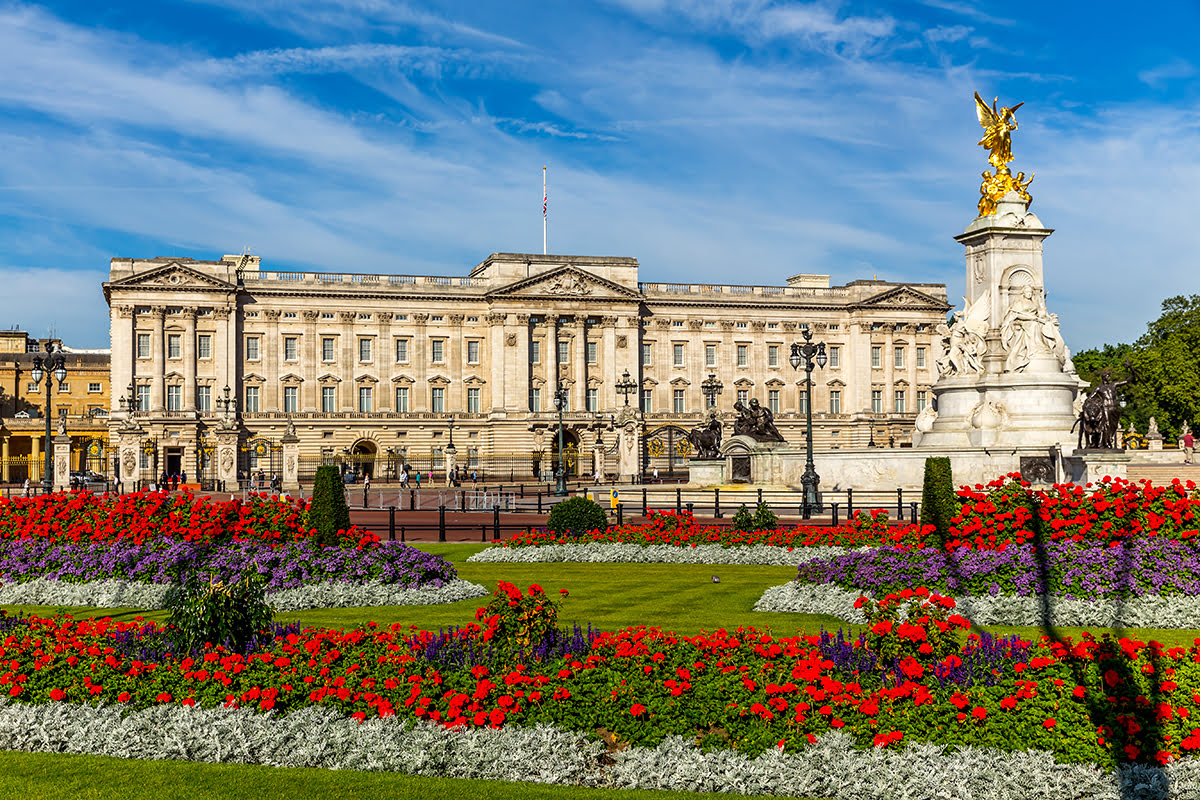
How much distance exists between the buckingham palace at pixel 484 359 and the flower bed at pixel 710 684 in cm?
6383

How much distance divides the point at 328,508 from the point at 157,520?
2.59m

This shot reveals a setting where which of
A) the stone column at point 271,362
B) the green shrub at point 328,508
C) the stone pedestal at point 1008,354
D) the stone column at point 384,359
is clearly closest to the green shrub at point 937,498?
the green shrub at point 328,508

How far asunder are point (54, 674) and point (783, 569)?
491 inches

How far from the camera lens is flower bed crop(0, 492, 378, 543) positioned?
55.6 feet

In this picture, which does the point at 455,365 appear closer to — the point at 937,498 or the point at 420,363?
the point at 420,363

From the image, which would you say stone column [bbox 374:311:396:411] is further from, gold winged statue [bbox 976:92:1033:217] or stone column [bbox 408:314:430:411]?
gold winged statue [bbox 976:92:1033:217]

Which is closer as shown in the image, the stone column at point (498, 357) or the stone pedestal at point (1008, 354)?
the stone pedestal at point (1008, 354)

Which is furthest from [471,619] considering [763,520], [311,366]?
[311,366]

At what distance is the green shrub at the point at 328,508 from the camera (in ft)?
58.0

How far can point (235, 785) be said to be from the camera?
26.1 ft

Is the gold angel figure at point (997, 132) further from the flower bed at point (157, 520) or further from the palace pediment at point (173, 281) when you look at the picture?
the palace pediment at point (173, 281)

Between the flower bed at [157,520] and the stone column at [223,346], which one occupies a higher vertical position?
the stone column at [223,346]

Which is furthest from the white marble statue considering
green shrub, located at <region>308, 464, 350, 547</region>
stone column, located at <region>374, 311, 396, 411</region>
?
stone column, located at <region>374, 311, 396, 411</region>

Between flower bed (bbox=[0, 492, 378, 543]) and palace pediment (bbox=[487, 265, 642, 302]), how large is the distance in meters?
66.7
